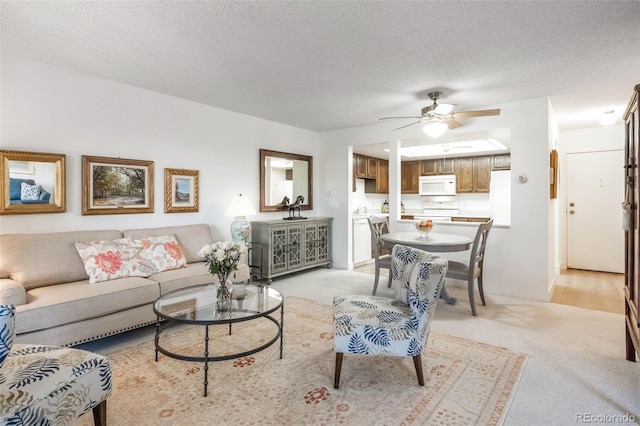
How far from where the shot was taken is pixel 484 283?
4.21 m

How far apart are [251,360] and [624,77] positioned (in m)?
4.32

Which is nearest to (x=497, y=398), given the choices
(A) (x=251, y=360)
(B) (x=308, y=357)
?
(B) (x=308, y=357)

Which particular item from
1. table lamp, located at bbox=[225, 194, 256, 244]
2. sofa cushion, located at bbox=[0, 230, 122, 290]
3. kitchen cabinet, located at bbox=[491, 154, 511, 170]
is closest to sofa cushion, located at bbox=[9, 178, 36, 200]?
sofa cushion, located at bbox=[0, 230, 122, 290]

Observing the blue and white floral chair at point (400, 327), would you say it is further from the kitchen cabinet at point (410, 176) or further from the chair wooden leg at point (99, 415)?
the kitchen cabinet at point (410, 176)

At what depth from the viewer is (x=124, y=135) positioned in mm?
3453

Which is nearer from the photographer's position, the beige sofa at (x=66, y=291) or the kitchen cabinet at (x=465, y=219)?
the beige sofa at (x=66, y=291)

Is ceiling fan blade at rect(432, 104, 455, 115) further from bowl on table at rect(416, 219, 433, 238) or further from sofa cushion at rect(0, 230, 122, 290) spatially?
sofa cushion at rect(0, 230, 122, 290)

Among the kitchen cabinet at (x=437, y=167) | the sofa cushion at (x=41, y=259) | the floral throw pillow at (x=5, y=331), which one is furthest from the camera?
the kitchen cabinet at (x=437, y=167)

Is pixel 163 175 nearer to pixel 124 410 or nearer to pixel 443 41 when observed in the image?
pixel 124 410

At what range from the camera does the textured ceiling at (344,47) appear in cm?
211

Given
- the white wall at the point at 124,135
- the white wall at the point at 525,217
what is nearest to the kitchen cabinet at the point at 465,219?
the white wall at the point at 525,217

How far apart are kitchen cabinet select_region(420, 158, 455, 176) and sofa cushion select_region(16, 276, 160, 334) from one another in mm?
6109

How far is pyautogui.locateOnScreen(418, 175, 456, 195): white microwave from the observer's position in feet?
22.5

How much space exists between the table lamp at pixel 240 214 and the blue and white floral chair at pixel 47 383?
250cm
